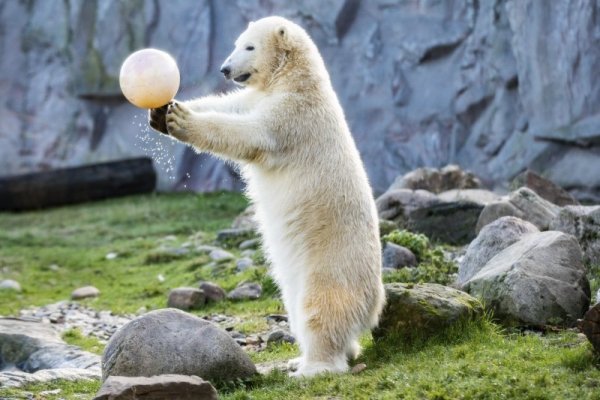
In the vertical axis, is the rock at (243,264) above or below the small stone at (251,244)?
above

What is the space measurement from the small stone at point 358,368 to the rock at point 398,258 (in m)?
3.68

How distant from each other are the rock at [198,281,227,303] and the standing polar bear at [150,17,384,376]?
3.41 meters

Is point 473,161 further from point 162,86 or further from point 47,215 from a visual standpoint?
point 162,86

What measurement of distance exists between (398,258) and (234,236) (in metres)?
4.25

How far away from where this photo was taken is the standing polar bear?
6.37 meters

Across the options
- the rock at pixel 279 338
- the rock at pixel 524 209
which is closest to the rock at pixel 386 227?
the rock at pixel 524 209

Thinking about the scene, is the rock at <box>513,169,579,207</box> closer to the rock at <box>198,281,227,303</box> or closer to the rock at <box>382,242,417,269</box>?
the rock at <box>382,242,417,269</box>

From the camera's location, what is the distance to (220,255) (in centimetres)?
1270

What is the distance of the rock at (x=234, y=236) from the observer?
44.2 feet

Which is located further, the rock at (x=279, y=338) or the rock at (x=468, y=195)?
the rock at (x=468, y=195)

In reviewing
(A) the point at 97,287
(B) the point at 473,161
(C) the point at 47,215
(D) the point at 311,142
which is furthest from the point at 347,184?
(C) the point at 47,215

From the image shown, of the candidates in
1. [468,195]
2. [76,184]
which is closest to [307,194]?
[468,195]

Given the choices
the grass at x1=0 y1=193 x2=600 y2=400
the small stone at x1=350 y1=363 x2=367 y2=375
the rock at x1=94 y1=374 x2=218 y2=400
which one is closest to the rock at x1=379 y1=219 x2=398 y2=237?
the grass at x1=0 y1=193 x2=600 y2=400

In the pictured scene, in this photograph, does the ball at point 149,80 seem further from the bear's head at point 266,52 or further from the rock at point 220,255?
the rock at point 220,255
